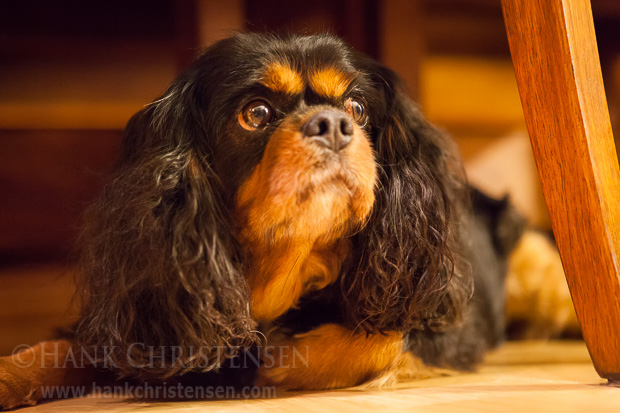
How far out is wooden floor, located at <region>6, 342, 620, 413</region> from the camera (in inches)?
41.8

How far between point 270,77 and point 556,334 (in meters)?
1.48

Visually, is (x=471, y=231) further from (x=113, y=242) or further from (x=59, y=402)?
(x=59, y=402)

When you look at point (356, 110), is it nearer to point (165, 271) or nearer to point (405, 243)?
point (405, 243)

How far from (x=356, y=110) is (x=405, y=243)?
0.33 meters

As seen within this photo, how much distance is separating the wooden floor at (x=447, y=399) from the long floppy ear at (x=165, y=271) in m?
0.09

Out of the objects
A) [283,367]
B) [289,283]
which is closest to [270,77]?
[289,283]

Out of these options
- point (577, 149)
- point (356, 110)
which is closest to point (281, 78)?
point (356, 110)

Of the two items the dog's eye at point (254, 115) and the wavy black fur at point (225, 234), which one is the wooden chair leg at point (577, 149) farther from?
the dog's eye at point (254, 115)

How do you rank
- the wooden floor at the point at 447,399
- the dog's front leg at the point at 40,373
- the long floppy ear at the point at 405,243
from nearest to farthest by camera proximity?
the wooden floor at the point at 447,399 → the dog's front leg at the point at 40,373 → the long floppy ear at the point at 405,243

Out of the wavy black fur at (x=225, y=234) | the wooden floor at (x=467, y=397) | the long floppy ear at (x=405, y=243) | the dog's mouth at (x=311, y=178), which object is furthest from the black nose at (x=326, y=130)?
the wooden floor at (x=467, y=397)

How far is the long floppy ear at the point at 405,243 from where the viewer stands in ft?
4.17

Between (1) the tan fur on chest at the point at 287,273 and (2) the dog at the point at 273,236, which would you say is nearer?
(2) the dog at the point at 273,236

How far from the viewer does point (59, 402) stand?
1.23 meters

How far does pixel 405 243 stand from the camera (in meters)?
1.29
